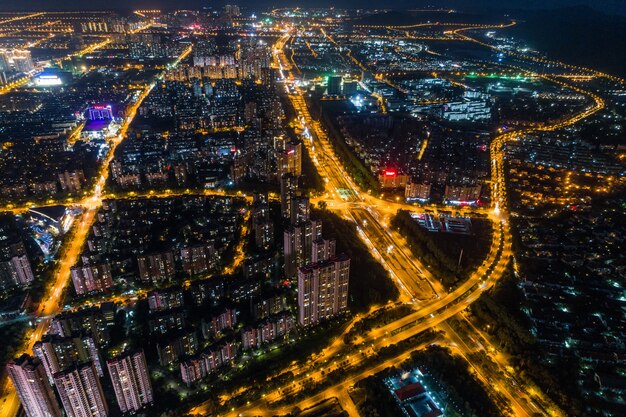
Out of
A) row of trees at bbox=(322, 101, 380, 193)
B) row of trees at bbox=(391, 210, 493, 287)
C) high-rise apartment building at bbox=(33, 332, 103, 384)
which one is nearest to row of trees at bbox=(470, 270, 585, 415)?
row of trees at bbox=(391, 210, 493, 287)

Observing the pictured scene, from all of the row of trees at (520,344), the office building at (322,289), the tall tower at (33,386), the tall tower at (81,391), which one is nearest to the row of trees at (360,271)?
the office building at (322,289)

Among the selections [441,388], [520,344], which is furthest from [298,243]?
[520,344]

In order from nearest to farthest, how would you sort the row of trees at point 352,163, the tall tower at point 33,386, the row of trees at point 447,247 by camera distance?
the tall tower at point 33,386
the row of trees at point 447,247
the row of trees at point 352,163

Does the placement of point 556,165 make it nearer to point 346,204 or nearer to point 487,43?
point 346,204

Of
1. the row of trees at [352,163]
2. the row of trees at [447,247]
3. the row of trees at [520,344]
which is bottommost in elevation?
the row of trees at [520,344]

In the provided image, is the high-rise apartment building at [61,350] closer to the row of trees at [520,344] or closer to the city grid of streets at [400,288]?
the city grid of streets at [400,288]

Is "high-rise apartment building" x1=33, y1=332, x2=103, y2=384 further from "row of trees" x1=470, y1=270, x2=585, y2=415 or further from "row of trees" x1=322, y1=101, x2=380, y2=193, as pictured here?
"row of trees" x1=322, y1=101, x2=380, y2=193
